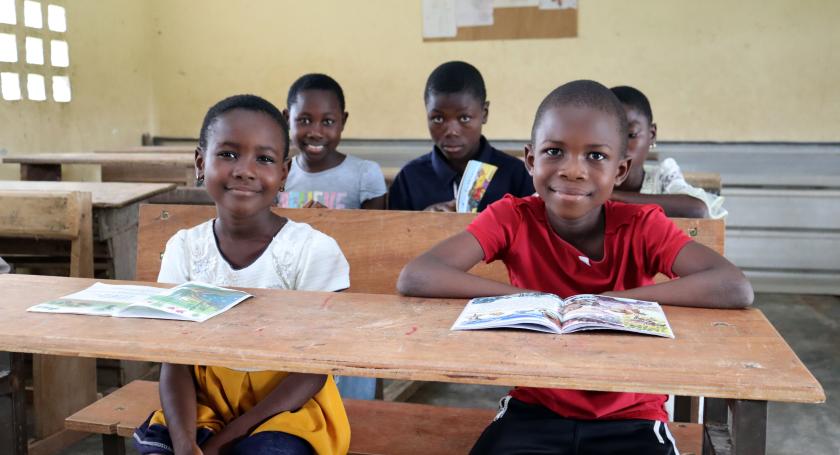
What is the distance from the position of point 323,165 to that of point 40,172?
228 centimetres

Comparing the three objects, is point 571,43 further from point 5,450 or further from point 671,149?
point 5,450

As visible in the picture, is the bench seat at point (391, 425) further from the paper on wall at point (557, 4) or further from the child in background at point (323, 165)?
the paper on wall at point (557, 4)

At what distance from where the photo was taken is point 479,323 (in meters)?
1.38

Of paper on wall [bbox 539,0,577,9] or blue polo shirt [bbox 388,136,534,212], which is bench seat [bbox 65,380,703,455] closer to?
blue polo shirt [bbox 388,136,534,212]

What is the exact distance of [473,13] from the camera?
5.78m

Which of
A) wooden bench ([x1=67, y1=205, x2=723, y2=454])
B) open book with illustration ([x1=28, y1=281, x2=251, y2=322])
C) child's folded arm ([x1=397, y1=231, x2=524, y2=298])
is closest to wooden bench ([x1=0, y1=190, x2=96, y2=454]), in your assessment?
wooden bench ([x1=67, y1=205, x2=723, y2=454])

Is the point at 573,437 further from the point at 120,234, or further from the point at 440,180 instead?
the point at 120,234

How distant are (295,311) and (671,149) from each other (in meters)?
4.62

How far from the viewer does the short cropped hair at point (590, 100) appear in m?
1.79

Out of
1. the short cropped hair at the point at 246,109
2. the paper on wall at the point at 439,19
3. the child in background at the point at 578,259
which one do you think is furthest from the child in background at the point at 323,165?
the paper on wall at the point at 439,19

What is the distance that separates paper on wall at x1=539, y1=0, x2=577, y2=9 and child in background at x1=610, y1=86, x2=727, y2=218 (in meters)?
2.76

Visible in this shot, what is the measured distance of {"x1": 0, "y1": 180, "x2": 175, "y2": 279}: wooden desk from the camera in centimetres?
291

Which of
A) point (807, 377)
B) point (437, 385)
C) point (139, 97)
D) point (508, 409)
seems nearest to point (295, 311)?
point (508, 409)

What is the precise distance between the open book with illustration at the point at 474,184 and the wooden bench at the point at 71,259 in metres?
1.25
